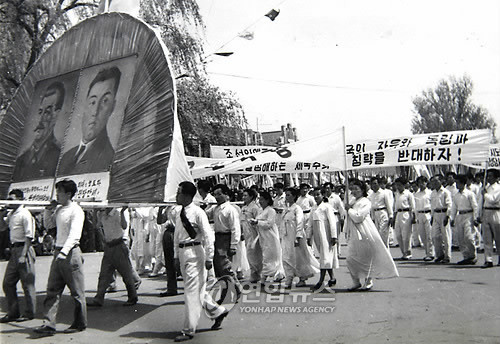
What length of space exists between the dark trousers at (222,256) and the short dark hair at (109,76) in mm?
3115

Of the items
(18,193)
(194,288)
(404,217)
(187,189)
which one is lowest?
(194,288)

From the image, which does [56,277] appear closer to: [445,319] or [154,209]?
A: [445,319]

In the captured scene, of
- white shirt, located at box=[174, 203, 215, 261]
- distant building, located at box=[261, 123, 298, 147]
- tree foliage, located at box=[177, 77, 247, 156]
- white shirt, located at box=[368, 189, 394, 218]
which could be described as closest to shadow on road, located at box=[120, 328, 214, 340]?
white shirt, located at box=[174, 203, 215, 261]

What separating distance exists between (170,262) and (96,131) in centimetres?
314

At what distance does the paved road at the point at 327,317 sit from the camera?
644 centimetres

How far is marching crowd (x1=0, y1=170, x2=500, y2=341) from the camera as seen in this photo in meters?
6.99

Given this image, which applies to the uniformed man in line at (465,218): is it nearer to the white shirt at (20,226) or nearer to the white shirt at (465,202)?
the white shirt at (465,202)

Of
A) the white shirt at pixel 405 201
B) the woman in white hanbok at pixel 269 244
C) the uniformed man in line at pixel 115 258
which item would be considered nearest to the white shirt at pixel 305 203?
the woman in white hanbok at pixel 269 244

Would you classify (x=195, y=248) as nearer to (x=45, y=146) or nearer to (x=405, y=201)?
(x=45, y=146)

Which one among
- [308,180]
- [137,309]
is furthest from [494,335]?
[308,180]

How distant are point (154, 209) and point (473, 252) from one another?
693 centimetres

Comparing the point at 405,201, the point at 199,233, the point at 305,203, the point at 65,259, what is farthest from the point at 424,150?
the point at 65,259

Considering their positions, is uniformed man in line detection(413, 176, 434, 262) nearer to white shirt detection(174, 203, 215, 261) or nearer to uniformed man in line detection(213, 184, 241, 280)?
uniformed man in line detection(213, 184, 241, 280)

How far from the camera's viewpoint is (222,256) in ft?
30.1
